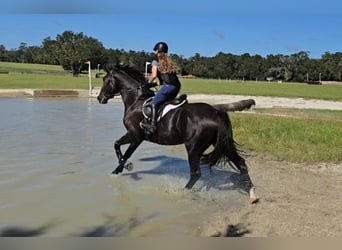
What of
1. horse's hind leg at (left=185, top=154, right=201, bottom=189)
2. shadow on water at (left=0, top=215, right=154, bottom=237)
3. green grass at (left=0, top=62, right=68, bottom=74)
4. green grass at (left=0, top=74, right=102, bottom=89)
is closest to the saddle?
horse's hind leg at (left=185, top=154, right=201, bottom=189)

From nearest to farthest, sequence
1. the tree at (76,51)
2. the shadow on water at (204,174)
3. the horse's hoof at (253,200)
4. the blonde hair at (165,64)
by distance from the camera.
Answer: the horse's hoof at (253,200) < the blonde hair at (165,64) < the shadow on water at (204,174) < the tree at (76,51)

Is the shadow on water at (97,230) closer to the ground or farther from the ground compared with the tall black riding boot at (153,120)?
closer to the ground

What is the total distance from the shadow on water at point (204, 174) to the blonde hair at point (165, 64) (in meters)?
1.72

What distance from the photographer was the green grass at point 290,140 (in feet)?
32.3

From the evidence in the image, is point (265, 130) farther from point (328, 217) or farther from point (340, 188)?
point (328, 217)

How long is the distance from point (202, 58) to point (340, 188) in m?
118

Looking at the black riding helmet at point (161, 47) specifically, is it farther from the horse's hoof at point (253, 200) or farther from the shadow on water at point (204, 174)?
the horse's hoof at point (253, 200)

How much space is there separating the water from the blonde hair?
188 centimetres

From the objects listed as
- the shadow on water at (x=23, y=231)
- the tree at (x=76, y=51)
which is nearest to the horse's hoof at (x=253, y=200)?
the shadow on water at (x=23, y=231)

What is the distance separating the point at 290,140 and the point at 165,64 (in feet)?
19.4

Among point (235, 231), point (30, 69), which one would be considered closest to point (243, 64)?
point (30, 69)

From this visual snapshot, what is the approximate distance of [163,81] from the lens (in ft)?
23.5

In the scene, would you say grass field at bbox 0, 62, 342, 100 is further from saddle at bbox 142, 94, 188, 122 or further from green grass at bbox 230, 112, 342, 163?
saddle at bbox 142, 94, 188, 122

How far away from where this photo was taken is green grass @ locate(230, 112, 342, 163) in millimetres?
9852
